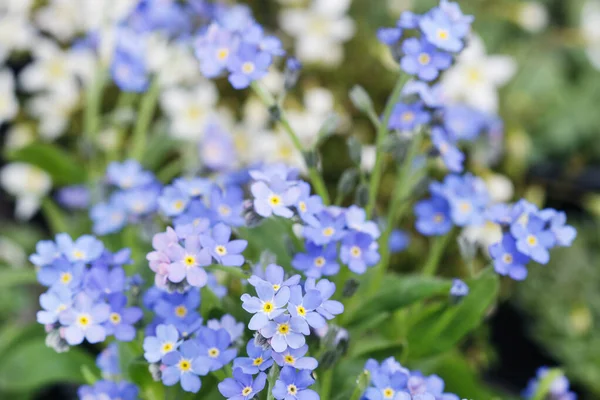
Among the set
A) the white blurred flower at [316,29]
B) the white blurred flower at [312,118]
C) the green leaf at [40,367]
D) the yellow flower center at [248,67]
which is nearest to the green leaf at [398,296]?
the yellow flower center at [248,67]

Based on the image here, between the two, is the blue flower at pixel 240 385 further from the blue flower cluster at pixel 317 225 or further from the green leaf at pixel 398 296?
the green leaf at pixel 398 296

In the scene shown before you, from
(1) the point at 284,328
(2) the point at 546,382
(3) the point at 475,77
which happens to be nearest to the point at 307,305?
(1) the point at 284,328

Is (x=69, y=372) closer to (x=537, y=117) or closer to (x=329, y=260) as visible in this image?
(x=329, y=260)

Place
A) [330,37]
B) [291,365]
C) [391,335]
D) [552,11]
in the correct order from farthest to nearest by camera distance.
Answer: [552,11], [330,37], [391,335], [291,365]

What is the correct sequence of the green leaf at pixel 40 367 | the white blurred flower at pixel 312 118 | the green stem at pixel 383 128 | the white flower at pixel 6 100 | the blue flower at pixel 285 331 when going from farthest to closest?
the white flower at pixel 6 100, the white blurred flower at pixel 312 118, the green leaf at pixel 40 367, the green stem at pixel 383 128, the blue flower at pixel 285 331

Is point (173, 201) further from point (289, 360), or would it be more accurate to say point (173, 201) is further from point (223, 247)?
point (289, 360)

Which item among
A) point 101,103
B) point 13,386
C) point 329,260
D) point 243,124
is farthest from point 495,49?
point 13,386
